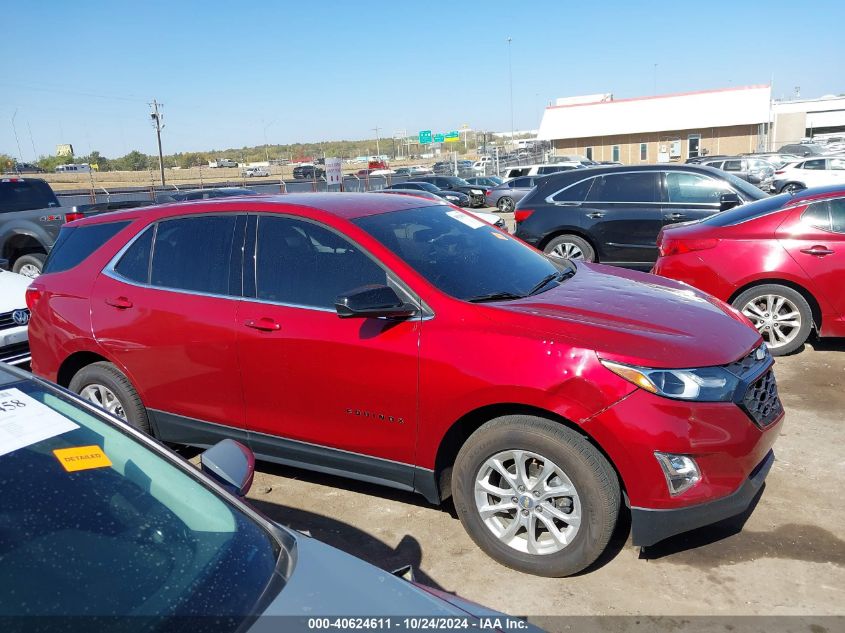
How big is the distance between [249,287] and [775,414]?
9.54ft

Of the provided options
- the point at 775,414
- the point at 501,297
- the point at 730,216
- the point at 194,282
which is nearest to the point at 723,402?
the point at 775,414

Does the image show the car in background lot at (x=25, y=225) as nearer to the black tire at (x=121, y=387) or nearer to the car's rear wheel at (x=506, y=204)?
the black tire at (x=121, y=387)

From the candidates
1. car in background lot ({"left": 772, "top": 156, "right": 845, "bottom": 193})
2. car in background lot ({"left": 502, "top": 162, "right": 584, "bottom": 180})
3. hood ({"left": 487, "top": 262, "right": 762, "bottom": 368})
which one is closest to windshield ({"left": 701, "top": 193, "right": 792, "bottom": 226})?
hood ({"left": 487, "top": 262, "right": 762, "bottom": 368})

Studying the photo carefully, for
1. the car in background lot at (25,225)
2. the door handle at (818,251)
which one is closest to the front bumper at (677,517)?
the door handle at (818,251)

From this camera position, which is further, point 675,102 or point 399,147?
point 399,147

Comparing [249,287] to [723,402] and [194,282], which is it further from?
[723,402]

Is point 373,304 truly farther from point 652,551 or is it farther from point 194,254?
point 652,551

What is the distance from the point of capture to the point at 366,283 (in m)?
3.64

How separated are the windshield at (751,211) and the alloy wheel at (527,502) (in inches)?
179

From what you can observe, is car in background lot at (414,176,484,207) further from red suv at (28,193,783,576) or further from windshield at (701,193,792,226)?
red suv at (28,193,783,576)

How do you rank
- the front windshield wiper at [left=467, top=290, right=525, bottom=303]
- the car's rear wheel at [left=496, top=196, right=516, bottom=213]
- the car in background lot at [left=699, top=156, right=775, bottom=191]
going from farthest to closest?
the car in background lot at [left=699, top=156, right=775, bottom=191], the car's rear wheel at [left=496, top=196, right=516, bottom=213], the front windshield wiper at [left=467, top=290, right=525, bottom=303]

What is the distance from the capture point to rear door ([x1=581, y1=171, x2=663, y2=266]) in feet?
31.3

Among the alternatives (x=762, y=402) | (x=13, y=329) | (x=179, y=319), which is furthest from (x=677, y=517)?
(x=13, y=329)

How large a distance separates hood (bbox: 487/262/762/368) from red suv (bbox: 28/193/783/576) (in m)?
0.01
